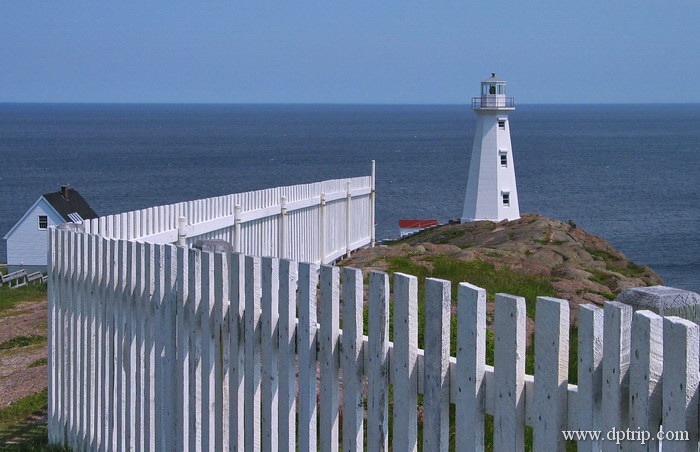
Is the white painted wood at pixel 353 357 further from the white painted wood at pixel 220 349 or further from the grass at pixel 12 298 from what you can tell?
the grass at pixel 12 298

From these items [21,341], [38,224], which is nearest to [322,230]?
[21,341]

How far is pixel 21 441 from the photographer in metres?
7.15

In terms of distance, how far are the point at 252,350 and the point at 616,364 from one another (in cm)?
215

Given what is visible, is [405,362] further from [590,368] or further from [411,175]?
[411,175]

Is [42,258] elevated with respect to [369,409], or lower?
lower

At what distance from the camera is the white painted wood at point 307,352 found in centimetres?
434

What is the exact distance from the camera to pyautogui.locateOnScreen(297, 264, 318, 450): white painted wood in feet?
14.2

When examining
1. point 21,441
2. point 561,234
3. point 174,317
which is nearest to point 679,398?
point 174,317

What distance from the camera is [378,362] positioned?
13.1 ft

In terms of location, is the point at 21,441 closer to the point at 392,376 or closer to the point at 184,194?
the point at 392,376

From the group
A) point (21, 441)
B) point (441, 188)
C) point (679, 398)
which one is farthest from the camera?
point (441, 188)

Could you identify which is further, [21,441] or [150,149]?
[150,149]

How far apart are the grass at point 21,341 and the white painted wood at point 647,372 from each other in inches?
350

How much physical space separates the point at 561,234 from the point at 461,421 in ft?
64.5
